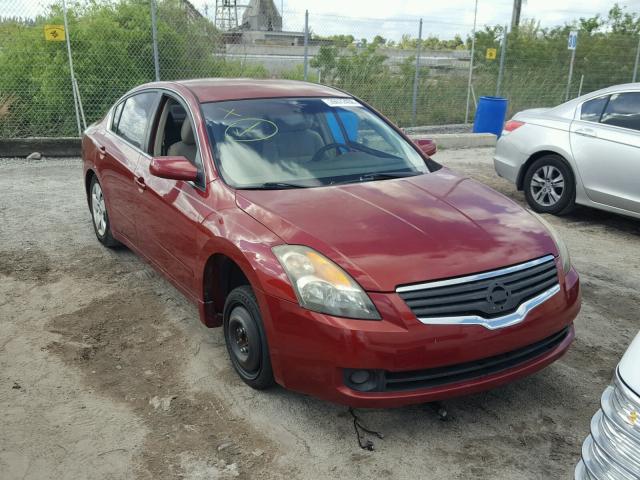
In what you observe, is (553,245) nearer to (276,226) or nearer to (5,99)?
(276,226)

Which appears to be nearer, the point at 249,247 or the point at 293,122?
the point at 249,247

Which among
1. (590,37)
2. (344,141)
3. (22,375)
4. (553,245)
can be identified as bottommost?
(22,375)

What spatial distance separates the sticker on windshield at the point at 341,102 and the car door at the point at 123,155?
1.36 m

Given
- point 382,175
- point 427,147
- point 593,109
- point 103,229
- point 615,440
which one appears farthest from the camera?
point 593,109

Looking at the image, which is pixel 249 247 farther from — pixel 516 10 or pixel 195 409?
pixel 516 10

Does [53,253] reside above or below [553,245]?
below

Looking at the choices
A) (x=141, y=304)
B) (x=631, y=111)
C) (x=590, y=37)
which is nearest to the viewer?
(x=141, y=304)

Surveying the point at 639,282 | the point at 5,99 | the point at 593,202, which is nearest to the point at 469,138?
the point at 593,202

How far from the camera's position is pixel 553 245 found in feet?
10.9

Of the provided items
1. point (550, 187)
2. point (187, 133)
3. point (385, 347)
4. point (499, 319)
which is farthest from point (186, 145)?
point (550, 187)

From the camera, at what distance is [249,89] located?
4355 mm

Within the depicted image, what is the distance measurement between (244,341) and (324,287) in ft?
2.56

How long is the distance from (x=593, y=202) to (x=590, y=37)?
11.2 metres

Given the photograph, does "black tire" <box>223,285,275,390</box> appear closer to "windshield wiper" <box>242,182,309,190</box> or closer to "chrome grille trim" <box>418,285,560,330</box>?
"windshield wiper" <box>242,182,309,190</box>
